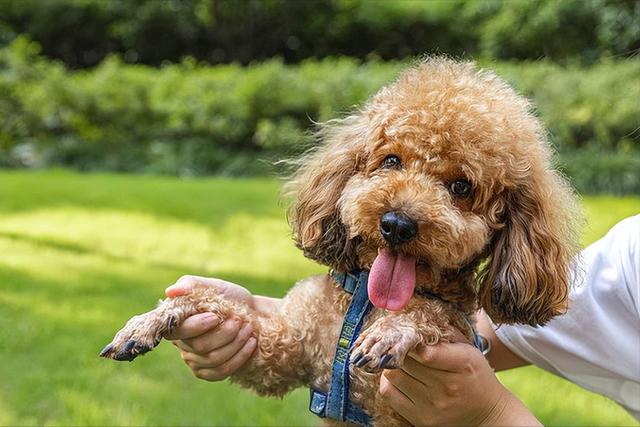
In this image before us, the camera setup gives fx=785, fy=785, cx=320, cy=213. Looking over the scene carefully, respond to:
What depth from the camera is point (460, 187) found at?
6.23ft

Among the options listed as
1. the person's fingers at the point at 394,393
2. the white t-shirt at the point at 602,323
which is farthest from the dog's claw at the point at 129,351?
the white t-shirt at the point at 602,323

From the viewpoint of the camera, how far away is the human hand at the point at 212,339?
2000mm

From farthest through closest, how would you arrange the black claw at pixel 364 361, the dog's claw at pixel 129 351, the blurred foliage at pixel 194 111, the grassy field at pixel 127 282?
the blurred foliage at pixel 194 111
the grassy field at pixel 127 282
the dog's claw at pixel 129 351
the black claw at pixel 364 361

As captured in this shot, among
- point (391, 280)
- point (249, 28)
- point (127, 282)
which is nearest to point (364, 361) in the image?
point (391, 280)

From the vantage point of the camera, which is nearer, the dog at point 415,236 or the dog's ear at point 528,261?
the dog at point 415,236

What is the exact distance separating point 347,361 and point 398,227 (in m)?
0.41

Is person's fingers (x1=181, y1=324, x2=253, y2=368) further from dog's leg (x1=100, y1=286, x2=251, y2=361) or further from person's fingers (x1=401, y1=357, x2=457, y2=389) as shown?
person's fingers (x1=401, y1=357, x2=457, y2=389)

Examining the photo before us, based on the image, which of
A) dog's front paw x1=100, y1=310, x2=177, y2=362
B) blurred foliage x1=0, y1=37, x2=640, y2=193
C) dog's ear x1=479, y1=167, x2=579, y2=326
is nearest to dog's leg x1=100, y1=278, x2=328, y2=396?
dog's front paw x1=100, y1=310, x2=177, y2=362

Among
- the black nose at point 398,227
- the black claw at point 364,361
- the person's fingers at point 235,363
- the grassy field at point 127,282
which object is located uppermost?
the black nose at point 398,227

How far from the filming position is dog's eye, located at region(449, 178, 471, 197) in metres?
1.89

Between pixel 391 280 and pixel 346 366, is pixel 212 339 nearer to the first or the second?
pixel 346 366

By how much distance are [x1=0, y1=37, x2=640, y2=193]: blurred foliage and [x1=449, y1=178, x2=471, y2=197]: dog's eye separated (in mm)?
8619

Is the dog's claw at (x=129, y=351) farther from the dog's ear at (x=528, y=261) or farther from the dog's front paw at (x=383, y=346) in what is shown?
the dog's ear at (x=528, y=261)

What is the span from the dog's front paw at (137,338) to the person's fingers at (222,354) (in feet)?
0.64
